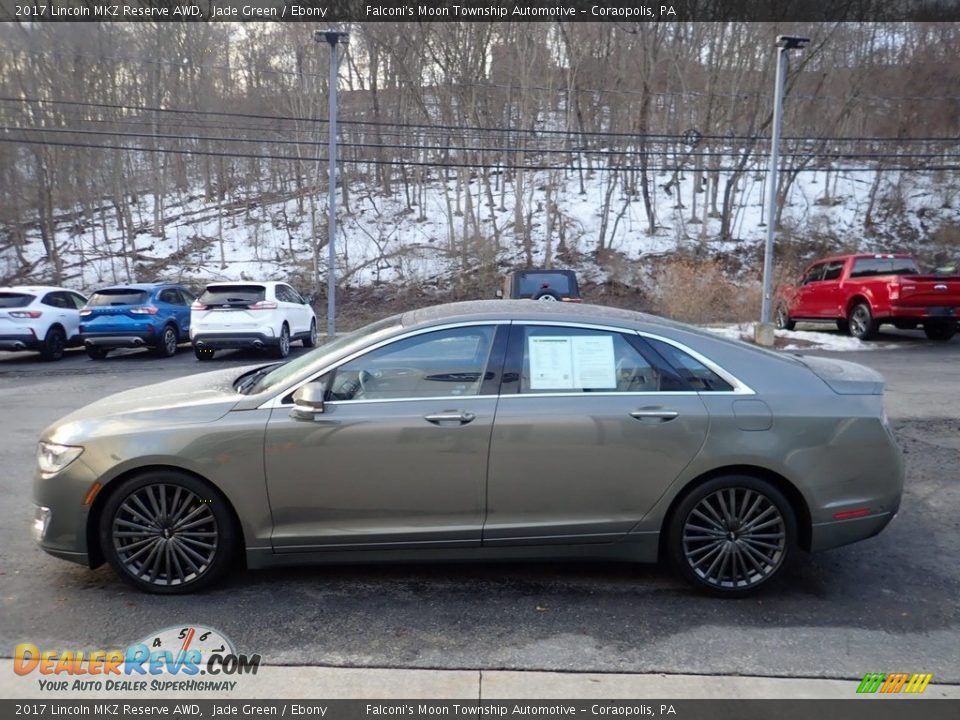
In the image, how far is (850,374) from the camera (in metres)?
4.29

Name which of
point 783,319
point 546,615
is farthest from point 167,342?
point 783,319

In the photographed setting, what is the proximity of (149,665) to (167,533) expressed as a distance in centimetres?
76

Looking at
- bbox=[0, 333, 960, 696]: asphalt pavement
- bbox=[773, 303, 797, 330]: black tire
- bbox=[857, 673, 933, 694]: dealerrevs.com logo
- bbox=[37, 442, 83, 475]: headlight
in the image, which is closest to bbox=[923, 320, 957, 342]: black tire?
bbox=[773, 303, 797, 330]: black tire

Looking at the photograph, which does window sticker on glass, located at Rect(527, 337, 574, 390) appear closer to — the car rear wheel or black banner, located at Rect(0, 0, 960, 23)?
the car rear wheel

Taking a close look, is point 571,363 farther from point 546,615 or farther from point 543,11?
point 543,11

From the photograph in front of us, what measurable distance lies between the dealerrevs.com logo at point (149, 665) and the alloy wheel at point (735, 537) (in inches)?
90.4

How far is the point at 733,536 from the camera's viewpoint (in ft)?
12.9

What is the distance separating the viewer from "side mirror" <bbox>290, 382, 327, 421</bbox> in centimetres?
380

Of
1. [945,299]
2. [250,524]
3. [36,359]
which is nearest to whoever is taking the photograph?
[250,524]

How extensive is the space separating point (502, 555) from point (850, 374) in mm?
2282

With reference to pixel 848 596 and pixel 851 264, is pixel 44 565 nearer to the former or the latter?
pixel 848 596

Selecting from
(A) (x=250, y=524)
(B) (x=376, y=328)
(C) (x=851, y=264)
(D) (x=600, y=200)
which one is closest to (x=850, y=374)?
(B) (x=376, y=328)

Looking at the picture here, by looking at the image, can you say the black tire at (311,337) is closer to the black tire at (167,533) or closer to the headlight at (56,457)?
the headlight at (56,457)
